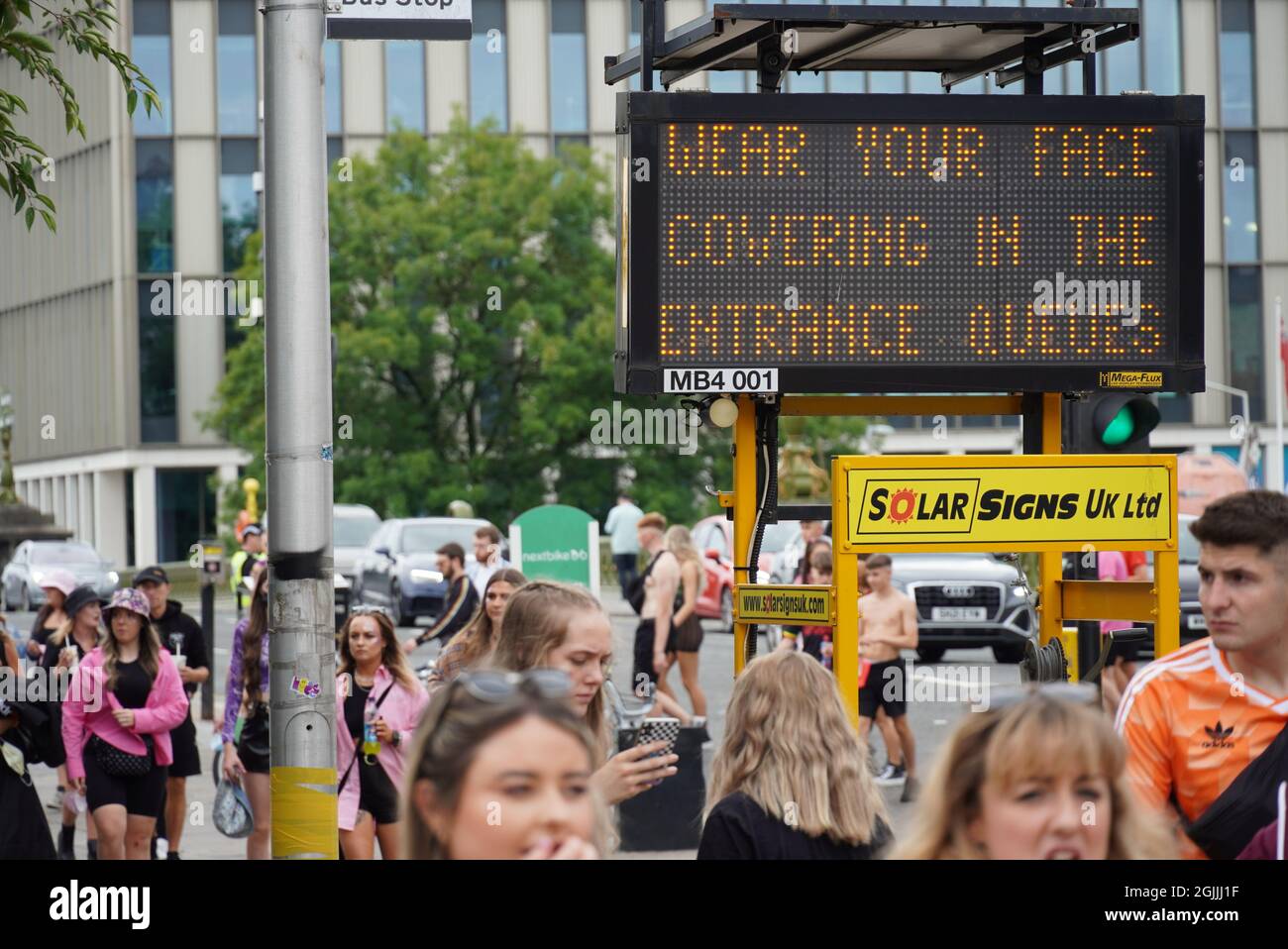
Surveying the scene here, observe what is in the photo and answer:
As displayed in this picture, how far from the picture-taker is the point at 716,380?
6559mm

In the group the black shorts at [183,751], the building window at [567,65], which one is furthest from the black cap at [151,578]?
the building window at [567,65]

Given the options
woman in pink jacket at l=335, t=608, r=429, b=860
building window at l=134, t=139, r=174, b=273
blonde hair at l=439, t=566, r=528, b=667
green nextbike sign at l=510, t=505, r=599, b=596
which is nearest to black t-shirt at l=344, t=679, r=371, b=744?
woman in pink jacket at l=335, t=608, r=429, b=860

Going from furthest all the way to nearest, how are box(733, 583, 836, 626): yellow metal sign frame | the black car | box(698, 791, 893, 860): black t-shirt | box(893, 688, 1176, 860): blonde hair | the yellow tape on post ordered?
the black car
box(733, 583, 836, 626): yellow metal sign frame
the yellow tape on post
box(698, 791, 893, 860): black t-shirt
box(893, 688, 1176, 860): blonde hair

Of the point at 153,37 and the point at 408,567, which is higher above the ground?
the point at 153,37

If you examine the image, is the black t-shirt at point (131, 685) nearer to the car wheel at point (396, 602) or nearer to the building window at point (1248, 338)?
the car wheel at point (396, 602)

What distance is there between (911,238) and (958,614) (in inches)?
558

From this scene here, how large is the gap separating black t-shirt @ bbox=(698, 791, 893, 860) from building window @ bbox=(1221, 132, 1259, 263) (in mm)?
54506

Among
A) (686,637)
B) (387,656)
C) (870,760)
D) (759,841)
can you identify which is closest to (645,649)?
(686,637)

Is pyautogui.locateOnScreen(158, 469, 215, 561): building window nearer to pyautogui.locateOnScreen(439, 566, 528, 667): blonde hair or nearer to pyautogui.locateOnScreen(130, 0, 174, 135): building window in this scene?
pyautogui.locateOnScreen(130, 0, 174, 135): building window

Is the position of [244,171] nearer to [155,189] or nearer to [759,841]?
[155,189]

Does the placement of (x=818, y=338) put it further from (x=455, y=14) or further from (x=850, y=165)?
(x=455, y=14)

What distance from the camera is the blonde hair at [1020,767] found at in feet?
9.51

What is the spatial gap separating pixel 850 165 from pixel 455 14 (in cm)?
156

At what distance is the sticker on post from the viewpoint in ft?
21.4
